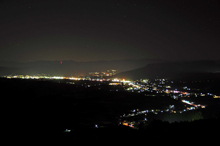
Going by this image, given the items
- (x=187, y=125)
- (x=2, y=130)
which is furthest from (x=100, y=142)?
(x=2, y=130)

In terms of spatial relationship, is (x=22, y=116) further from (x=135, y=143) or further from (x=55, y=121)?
(x=135, y=143)

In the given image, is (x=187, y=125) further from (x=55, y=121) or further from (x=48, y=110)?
Result: (x=48, y=110)

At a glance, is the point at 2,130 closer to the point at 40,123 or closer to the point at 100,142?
the point at 40,123

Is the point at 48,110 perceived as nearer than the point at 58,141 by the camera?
No

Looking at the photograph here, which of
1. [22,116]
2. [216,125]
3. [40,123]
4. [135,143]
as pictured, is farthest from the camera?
[22,116]

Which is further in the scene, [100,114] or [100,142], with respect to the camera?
[100,114]

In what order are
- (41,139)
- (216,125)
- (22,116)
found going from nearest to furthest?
(41,139)
(216,125)
(22,116)

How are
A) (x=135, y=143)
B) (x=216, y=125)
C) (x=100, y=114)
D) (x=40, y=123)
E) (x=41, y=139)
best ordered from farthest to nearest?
(x=100, y=114) < (x=40, y=123) < (x=216, y=125) < (x=41, y=139) < (x=135, y=143)

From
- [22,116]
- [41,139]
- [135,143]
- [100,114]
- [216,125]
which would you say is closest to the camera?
[135,143]

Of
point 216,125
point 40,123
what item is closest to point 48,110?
point 40,123
